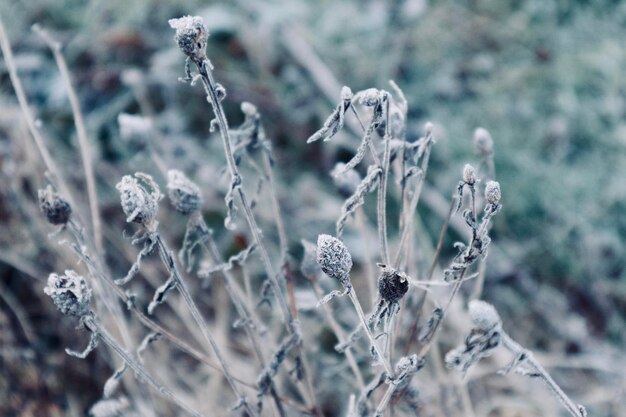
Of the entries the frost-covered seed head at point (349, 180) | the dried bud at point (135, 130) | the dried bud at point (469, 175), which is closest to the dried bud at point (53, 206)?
the dried bud at point (135, 130)

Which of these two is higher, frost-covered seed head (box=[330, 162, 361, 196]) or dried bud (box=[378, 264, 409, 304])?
frost-covered seed head (box=[330, 162, 361, 196])

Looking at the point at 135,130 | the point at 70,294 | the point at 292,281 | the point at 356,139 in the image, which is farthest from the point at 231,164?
the point at 356,139

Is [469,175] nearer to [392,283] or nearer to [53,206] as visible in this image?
[392,283]

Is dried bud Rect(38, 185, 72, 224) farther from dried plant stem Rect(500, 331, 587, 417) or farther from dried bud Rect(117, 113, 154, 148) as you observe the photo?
dried plant stem Rect(500, 331, 587, 417)

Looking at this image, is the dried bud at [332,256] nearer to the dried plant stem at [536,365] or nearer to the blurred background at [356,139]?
the dried plant stem at [536,365]

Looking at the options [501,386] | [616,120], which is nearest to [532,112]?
[616,120]

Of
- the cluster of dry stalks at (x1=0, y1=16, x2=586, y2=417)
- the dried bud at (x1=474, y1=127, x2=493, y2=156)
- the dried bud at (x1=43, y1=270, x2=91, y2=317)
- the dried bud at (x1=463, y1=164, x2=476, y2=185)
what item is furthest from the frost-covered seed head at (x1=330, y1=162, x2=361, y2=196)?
the dried bud at (x1=43, y1=270, x2=91, y2=317)
